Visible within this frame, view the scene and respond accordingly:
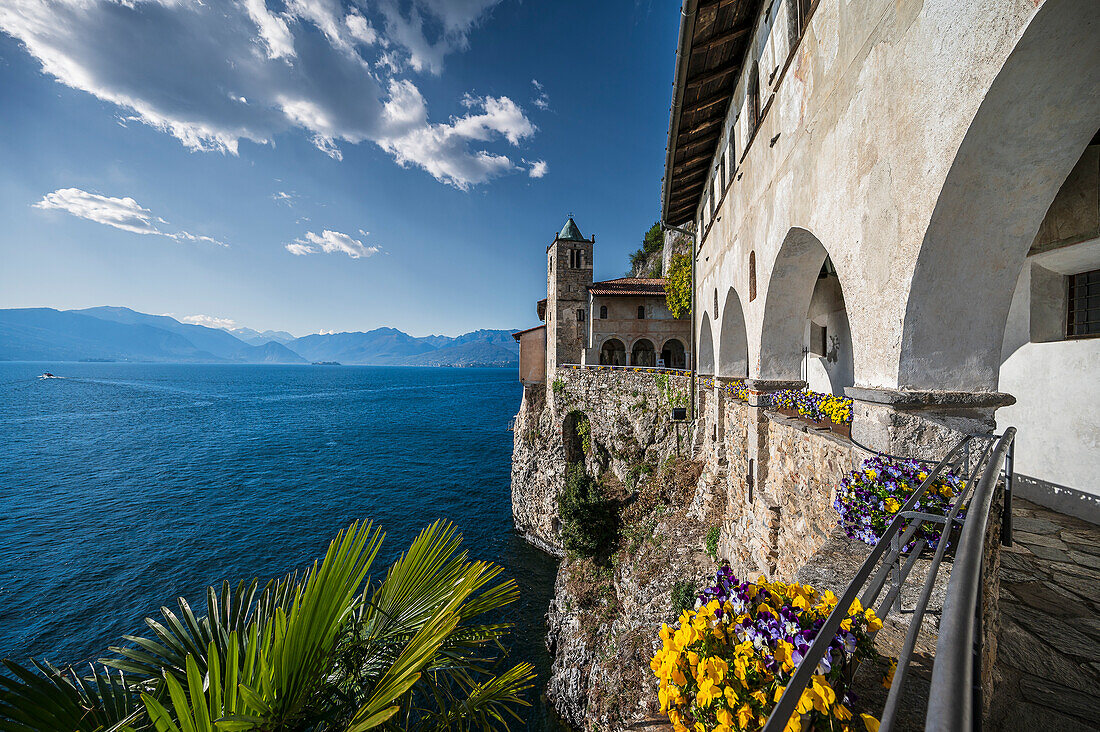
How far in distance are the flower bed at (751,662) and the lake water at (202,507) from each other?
56.9 ft

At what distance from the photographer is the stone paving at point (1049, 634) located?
2.45 meters

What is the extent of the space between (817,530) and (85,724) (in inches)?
267

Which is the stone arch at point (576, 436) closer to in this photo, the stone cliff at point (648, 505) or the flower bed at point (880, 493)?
the stone cliff at point (648, 505)

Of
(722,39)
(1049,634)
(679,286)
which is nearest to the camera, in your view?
(1049,634)

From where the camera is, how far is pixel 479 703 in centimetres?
292

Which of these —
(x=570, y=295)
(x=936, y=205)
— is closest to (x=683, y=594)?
(x=936, y=205)

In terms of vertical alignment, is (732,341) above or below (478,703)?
above

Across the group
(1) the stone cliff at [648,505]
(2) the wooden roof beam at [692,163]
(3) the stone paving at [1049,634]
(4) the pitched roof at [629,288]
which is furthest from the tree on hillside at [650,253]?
(3) the stone paving at [1049,634]

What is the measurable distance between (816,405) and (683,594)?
801 cm

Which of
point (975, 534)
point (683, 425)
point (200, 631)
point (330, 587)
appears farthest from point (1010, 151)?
point (683, 425)

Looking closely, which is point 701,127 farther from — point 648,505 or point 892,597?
point 648,505

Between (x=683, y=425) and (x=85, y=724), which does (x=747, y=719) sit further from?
(x=683, y=425)

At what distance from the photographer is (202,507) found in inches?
1193

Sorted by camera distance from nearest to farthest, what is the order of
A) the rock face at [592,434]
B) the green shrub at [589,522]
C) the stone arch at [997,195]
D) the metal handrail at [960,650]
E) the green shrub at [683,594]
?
the metal handrail at [960,650], the stone arch at [997,195], the green shrub at [683,594], the rock face at [592,434], the green shrub at [589,522]
